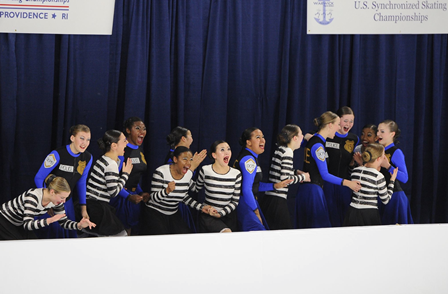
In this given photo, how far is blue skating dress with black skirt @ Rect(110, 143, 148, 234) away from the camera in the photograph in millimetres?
3658

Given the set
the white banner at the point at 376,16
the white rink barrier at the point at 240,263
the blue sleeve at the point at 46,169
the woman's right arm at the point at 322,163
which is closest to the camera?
the white rink barrier at the point at 240,263

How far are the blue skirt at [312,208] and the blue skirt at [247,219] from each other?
391mm

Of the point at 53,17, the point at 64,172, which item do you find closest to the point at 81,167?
the point at 64,172

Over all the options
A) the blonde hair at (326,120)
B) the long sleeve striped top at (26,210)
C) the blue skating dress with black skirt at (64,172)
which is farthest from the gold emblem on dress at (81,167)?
the blonde hair at (326,120)

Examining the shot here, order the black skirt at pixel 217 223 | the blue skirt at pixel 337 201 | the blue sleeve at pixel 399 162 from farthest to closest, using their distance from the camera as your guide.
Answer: the blue skirt at pixel 337 201 < the blue sleeve at pixel 399 162 < the black skirt at pixel 217 223

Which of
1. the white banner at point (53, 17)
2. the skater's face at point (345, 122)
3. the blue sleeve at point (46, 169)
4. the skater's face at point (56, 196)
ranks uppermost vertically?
the white banner at point (53, 17)

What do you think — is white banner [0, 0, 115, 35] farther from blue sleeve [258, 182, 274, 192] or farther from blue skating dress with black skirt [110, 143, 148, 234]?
blue sleeve [258, 182, 274, 192]

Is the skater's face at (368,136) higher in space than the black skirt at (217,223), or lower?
higher

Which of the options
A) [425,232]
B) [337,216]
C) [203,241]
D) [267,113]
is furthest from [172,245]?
[267,113]

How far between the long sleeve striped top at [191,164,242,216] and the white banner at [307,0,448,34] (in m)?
1.71

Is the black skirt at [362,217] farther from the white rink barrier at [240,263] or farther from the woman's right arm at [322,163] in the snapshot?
the white rink barrier at [240,263]

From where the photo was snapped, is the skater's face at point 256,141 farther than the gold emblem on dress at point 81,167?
Yes

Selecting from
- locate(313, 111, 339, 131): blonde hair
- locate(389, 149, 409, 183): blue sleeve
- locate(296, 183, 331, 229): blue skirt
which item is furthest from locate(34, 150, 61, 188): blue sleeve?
locate(389, 149, 409, 183): blue sleeve

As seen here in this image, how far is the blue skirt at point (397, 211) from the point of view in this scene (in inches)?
148
